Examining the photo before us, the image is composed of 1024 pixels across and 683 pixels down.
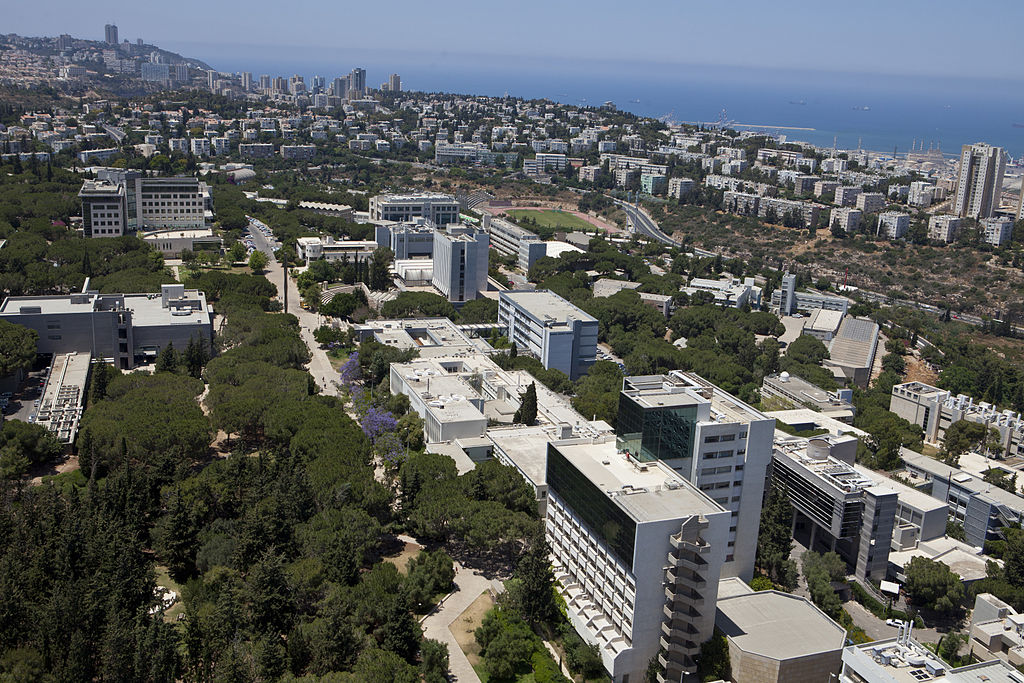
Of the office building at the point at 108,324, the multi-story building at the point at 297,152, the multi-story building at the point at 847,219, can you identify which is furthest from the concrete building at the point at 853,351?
the multi-story building at the point at 297,152

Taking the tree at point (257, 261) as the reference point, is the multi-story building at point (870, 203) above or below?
above

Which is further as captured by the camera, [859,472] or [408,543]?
[859,472]

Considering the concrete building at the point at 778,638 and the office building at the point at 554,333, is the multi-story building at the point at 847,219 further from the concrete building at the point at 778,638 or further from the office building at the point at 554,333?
the concrete building at the point at 778,638

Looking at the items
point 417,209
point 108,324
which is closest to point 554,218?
point 417,209

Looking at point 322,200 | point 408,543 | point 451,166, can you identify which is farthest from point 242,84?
point 408,543

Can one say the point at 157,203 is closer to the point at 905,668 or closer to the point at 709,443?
the point at 709,443

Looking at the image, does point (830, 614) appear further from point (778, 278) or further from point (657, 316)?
point (778, 278)
